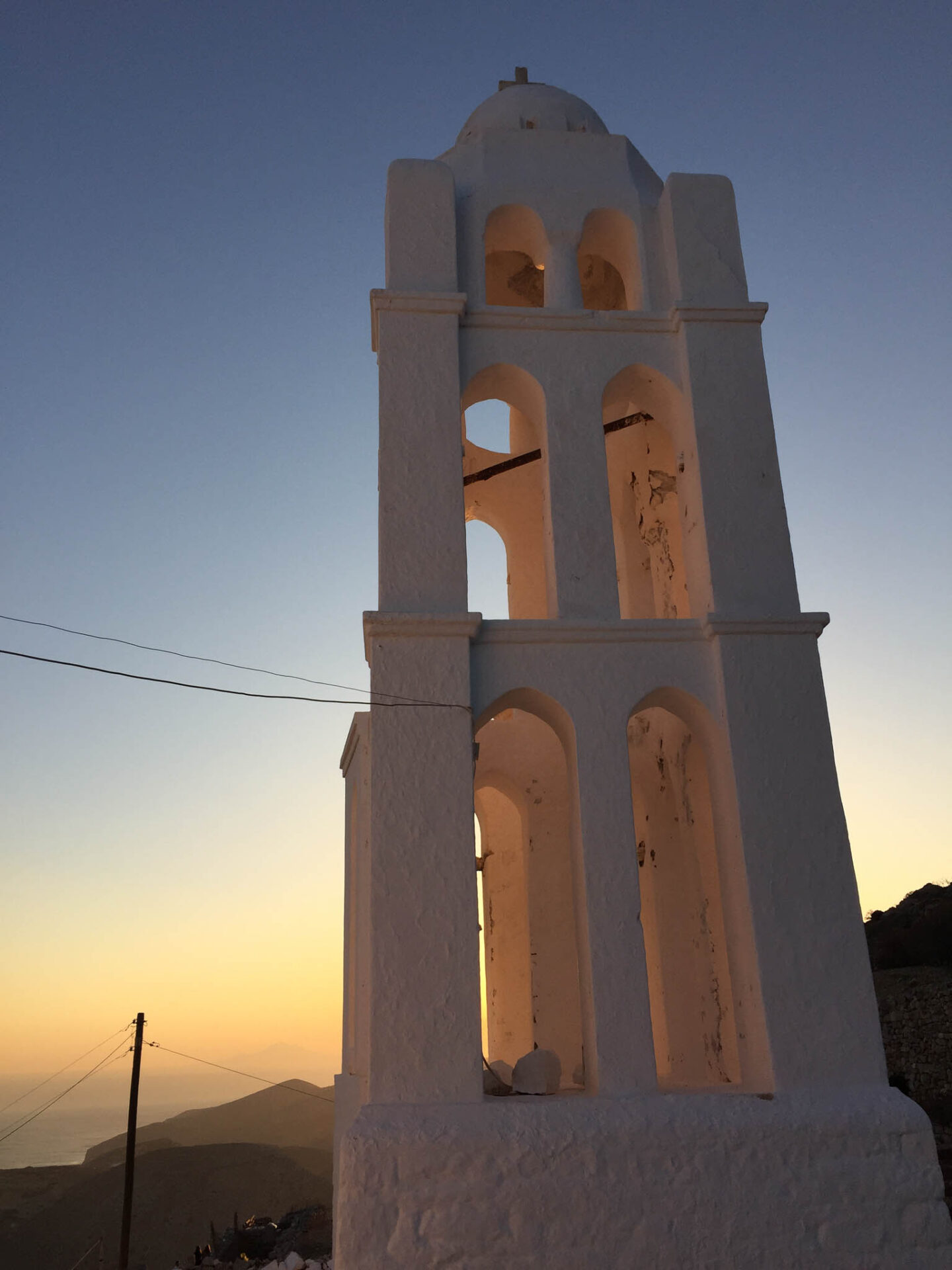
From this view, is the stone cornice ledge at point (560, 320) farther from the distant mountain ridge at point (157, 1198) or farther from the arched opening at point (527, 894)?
the distant mountain ridge at point (157, 1198)

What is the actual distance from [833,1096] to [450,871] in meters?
2.76

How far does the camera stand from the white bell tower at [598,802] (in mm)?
5875

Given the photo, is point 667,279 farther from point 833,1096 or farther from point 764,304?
point 833,1096

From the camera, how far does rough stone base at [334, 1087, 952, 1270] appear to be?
569cm

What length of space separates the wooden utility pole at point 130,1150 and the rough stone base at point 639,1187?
47.4 feet

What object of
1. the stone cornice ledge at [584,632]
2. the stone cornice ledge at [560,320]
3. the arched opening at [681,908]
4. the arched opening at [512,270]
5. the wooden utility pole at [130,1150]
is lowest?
the wooden utility pole at [130,1150]

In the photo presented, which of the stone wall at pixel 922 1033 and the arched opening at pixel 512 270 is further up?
the arched opening at pixel 512 270

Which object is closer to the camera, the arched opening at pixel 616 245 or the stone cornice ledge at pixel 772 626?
A: the stone cornice ledge at pixel 772 626

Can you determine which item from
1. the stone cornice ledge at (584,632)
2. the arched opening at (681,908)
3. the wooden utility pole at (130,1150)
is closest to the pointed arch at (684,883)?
the arched opening at (681,908)

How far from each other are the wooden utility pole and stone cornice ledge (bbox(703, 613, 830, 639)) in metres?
15.9

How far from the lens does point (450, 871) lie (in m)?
6.64

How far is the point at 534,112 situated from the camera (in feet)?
34.1

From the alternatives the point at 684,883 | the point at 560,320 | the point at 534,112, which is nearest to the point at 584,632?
the point at 560,320

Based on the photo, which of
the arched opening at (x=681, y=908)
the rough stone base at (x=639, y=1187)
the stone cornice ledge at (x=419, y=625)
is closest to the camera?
the rough stone base at (x=639, y=1187)
